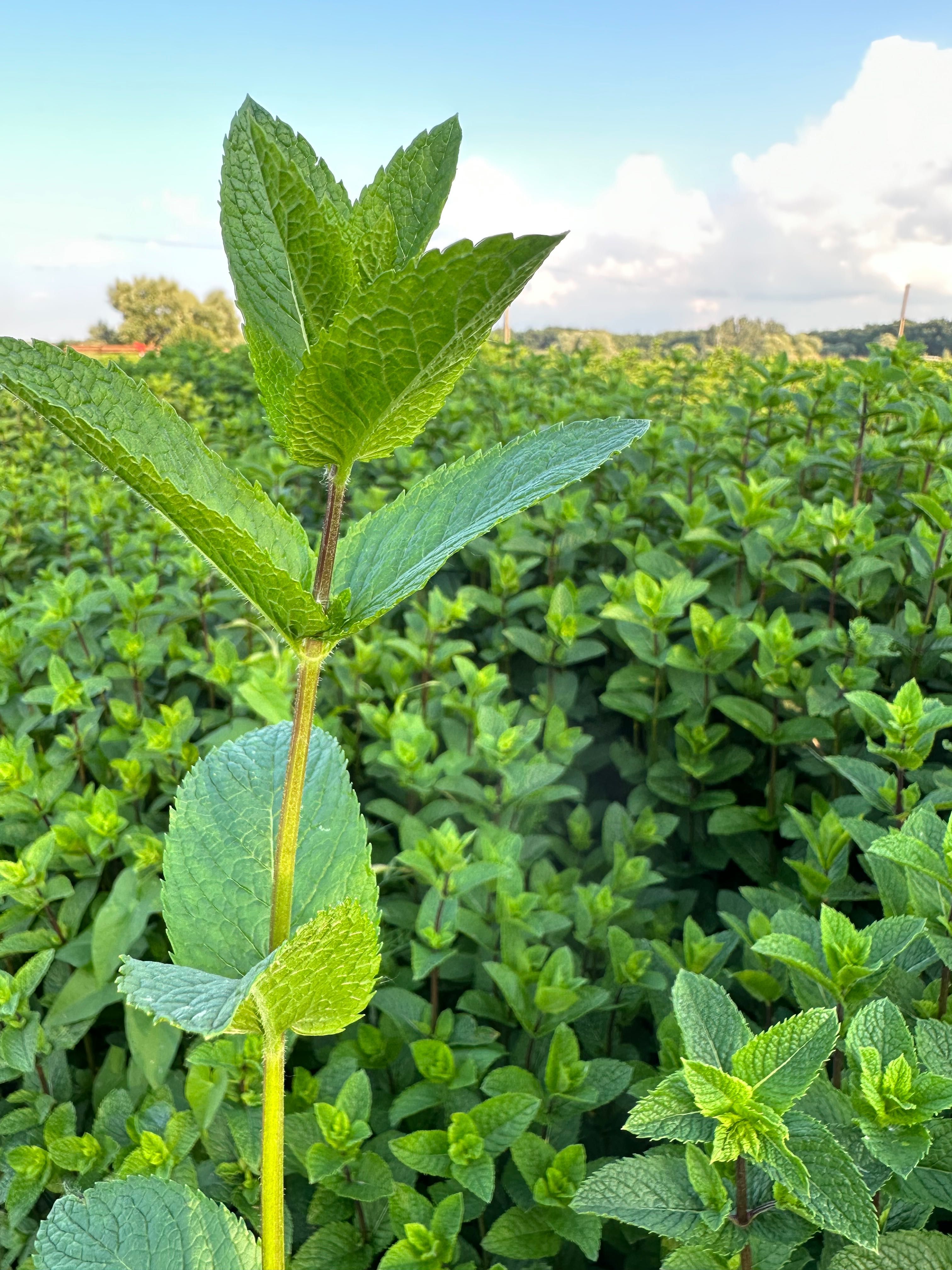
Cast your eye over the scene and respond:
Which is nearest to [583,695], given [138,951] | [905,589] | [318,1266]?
[905,589]

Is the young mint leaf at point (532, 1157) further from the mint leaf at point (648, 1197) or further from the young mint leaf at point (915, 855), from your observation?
the young mint leaf at point (915, 855)

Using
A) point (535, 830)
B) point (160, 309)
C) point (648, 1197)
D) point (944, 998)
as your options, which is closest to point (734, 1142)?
point (648, 1197)

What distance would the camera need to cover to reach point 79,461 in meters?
6.71

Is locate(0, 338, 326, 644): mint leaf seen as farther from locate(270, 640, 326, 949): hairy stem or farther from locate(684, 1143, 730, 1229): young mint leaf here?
locate(684, 1143, 730, 1229): young mint leaf

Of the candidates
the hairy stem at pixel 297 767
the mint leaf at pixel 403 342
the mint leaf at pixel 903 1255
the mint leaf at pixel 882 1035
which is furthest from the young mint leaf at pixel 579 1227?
the mint leaf at pixel 403 342

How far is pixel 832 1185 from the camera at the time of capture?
1.04 meters

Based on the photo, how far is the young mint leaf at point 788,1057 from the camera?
1.08 meters

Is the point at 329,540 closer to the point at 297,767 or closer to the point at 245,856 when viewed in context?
the point at 297,767

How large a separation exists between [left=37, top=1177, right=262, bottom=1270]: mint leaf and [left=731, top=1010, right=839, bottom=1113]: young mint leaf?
64 centimetres

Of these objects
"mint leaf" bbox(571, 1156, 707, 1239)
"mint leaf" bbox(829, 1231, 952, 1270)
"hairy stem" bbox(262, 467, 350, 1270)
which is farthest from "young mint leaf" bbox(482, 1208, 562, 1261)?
"hairy stem" bbox(262, 467, 350, 1270)

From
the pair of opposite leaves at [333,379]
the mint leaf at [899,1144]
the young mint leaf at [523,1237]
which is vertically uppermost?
the pair of opposite leaves at [333,379]

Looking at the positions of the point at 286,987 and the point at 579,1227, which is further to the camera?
the point at 579,1227

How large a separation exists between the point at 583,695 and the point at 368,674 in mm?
777

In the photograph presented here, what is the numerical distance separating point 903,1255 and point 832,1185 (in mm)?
195
